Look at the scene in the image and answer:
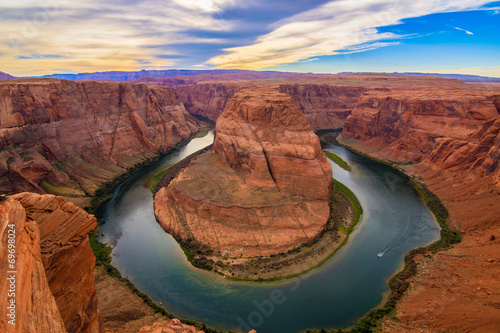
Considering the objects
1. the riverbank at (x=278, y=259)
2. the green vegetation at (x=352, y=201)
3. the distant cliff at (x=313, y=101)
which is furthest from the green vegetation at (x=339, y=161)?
the distant cliff at (x=313, y=101)

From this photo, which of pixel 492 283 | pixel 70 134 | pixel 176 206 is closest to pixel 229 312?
pixel 176 206

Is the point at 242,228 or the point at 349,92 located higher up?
the point at 349,92

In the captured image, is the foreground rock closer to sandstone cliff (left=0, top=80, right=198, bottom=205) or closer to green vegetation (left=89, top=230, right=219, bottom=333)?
green vegetation (left=89, top=230, right=219, bottom=333)

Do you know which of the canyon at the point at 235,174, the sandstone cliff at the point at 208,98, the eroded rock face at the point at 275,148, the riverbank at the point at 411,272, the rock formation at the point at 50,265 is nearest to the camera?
the rock formation at the point at 50,265

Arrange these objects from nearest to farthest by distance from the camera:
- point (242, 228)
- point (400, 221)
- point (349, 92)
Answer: point (242, 228) → point (400, 221) → point (349, 92)

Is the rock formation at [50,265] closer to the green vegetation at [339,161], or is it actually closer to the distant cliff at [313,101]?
the green vegetation at [339,161]

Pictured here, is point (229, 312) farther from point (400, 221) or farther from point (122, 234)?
point (400, 221)

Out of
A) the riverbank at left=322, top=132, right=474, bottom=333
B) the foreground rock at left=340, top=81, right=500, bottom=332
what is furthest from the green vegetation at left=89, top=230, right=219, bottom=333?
the foreground rock at left=340, top=81, right=500, bottom=332
